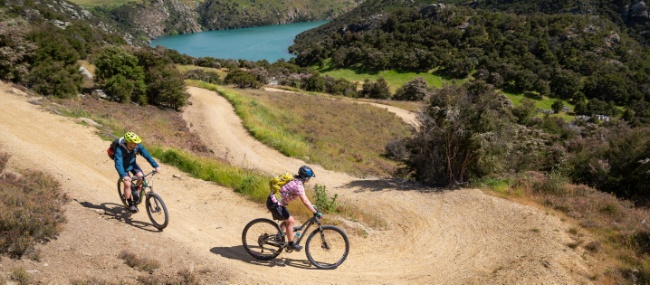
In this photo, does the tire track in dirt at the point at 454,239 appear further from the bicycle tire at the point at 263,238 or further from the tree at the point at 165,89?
the tree at the point at 165,89

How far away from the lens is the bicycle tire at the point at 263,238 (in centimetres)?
815

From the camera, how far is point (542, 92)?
228 ft

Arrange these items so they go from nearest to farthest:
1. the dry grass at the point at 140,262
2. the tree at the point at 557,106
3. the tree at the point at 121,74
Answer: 1. the dry grass at the point at 140,262
2. the tree at the point at 121,74
3. the tree at the point at 557,106

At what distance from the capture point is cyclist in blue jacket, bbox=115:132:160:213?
901cm

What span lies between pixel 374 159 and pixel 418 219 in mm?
16168

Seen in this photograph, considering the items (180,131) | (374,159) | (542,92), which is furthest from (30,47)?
(542,92)

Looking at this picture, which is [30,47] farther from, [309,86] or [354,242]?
[309,86]

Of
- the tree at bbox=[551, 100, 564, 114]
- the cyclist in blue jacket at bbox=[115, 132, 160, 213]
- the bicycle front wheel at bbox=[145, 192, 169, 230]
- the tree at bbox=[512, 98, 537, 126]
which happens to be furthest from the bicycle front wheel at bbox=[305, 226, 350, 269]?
the tree at bbox=[551, 100, 564, 114]

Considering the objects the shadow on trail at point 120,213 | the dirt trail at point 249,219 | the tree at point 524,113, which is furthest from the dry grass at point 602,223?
the tree at point 524,113

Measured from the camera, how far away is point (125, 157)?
933 centimetres

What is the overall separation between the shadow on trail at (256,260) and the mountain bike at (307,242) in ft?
0.38

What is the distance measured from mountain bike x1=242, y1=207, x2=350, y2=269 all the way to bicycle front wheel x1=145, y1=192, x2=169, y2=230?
2.31m

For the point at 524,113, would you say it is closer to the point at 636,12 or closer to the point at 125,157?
the point at 125,157

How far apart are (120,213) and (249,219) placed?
11.0 ft
